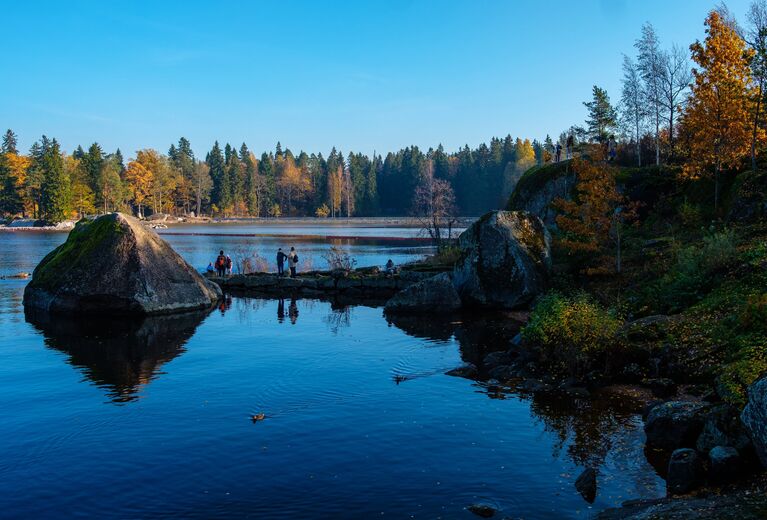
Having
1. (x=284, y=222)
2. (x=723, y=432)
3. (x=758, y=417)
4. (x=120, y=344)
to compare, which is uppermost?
(x=284, y=222)

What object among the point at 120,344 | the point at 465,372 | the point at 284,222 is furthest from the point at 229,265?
the point at 284,222

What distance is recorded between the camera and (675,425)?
37.4 ft

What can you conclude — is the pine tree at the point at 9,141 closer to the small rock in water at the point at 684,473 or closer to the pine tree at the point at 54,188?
the pine tree at the point at 54,188

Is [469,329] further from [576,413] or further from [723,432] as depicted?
[723,432]

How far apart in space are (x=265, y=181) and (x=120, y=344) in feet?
469

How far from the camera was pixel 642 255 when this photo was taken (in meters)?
28.5

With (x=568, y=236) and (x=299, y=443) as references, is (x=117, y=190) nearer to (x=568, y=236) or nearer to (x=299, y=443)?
(x=568, y=236)

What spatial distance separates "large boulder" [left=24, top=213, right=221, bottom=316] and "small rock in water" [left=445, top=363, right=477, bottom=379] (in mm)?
16710

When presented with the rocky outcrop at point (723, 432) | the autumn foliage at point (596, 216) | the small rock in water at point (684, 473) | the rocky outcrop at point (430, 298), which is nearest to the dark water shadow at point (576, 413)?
the small rock in water at point (684, 473)

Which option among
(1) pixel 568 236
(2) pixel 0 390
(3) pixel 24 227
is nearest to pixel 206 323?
A: (2) pixel 0 390

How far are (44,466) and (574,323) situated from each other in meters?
12.6

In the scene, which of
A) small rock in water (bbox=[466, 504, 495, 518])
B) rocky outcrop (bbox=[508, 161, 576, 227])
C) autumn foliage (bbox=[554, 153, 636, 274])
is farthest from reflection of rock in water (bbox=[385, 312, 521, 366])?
rocky outcrop (bbox=[508, 161, 576, 227])

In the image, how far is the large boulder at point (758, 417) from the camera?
29.3ft

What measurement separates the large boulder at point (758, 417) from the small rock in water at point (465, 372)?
8.44m
